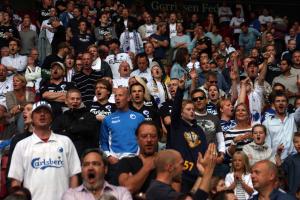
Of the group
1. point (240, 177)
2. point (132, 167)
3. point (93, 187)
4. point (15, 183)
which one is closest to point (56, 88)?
point (240, 177)

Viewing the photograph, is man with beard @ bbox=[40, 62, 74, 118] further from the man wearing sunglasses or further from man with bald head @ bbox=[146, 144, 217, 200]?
man with bald head @ bbox=[146, 144, 217, 200]

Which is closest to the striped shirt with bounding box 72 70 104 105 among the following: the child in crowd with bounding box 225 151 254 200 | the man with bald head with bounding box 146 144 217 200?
the child in crowd with bounding box 225 151 254 200

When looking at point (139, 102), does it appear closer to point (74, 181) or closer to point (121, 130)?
point (121, 130)

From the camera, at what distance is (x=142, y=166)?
8.20 m

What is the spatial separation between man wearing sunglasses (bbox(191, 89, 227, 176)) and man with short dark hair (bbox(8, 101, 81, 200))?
2.94m

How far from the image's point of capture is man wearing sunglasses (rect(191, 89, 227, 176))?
1124 cm

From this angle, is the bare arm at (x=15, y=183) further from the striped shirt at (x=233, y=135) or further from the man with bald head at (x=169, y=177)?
the striped shirt at (x=233, y=135)

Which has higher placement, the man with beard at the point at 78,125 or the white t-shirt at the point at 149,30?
the white t-shirt at the point at 149,30

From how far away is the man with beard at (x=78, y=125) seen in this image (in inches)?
405

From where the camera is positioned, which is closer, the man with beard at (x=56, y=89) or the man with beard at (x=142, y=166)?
the man with beard at (x=142, y=166)

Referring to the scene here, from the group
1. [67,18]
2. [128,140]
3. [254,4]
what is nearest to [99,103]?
[128,140]

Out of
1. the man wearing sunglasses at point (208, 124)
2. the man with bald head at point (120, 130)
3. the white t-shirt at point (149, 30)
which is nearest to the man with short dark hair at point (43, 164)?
the man with bald head at point (120, 130)

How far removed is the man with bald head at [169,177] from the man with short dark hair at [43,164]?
56.7 inches

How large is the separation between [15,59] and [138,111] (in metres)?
6.22
